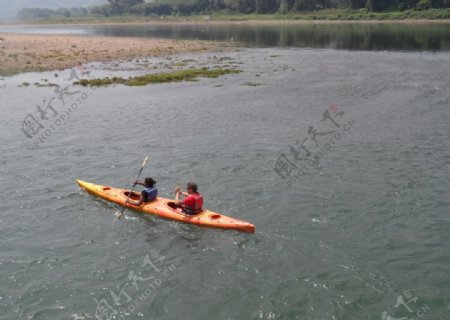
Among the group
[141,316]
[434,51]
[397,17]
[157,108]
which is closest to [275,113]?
[157,108]

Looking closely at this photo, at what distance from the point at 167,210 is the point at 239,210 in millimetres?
2721

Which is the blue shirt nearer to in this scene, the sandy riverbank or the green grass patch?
the green grass patch

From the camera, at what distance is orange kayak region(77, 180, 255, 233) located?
52.2 feet

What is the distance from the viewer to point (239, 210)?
691 inches

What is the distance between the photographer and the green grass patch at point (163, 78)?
1697 inches

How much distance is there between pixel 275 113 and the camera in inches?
1252

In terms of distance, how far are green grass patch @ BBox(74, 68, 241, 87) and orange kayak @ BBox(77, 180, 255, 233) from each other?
25093 millimetres

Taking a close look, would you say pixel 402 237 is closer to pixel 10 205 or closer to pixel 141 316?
pixel 141 316

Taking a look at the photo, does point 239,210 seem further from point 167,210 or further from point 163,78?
point 163,78
